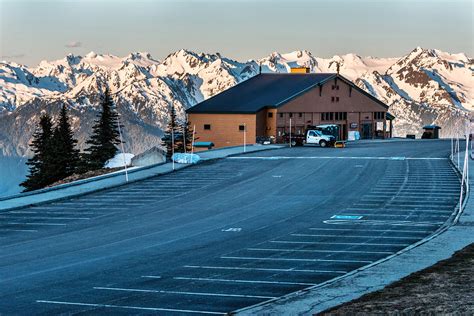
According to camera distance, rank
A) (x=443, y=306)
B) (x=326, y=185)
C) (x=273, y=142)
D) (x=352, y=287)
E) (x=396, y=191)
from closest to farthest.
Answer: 1. (x=443, y=306)
2. (x=352, y=287)
3. (x=396, y=191)
4. (x=326, y=185)
5. (x=273, y=142)

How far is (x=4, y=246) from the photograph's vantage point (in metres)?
32.0

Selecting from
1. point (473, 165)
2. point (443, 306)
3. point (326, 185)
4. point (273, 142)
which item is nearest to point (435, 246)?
point (443, 306)

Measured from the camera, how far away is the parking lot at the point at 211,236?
23172 millimetres

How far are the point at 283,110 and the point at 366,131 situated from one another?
64.2 feet

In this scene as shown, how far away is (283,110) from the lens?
105 m

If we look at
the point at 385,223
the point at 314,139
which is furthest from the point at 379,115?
the point at 385,223

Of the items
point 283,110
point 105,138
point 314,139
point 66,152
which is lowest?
point 66,152

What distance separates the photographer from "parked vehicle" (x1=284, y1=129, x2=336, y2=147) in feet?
292

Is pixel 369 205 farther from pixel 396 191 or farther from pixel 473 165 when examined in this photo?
pixel 473 165

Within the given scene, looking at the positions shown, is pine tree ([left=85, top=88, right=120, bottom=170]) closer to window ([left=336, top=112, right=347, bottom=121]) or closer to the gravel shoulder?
window ([left=336, top=112, right=347, bottom=121])

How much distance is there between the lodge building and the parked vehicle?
1112 cm

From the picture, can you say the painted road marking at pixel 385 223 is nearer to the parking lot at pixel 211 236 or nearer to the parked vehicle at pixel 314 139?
the parking lot at pixel 211 236

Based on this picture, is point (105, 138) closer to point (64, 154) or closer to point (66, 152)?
point (66, 152)

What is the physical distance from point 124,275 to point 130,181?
96.0 ft
